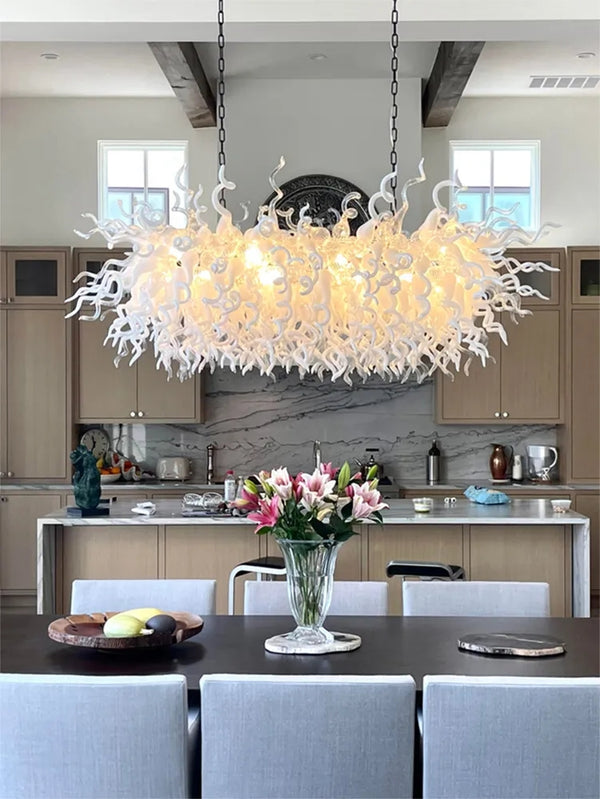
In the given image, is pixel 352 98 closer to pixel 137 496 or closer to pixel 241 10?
pixel 241 10

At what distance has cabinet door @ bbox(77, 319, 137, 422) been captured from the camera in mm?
7293

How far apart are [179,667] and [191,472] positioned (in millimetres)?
4888

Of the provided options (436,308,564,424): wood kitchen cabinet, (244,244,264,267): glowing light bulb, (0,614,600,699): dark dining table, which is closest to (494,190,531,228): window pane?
(436,308,564,424): wood kitchen cabinet

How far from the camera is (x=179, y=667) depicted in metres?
2.78

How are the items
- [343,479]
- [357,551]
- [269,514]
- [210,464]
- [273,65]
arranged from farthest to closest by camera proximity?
[210,464]
[273,65]
[357,551]
[343,479]
[269,514]

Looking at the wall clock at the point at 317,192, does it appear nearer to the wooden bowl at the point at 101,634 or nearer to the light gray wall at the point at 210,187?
the light gray wall at the point at 210,187

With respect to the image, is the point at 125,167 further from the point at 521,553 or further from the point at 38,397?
the point at 521,553

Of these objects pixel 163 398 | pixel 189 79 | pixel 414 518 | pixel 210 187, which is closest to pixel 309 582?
pixel 414 518

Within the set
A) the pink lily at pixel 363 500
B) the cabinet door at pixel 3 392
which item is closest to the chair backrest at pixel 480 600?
the pink lily at pixel 363 500

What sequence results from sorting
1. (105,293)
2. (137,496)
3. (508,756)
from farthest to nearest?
(137,496)
(105,293)
(508,756)

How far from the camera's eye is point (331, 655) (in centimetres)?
294

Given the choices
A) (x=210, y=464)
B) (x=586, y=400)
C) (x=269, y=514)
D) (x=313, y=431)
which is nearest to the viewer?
(x=269, y=514)

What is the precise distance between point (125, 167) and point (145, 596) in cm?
477

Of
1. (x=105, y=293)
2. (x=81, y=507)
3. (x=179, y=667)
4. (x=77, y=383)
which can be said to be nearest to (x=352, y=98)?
(x=77, y=383)
